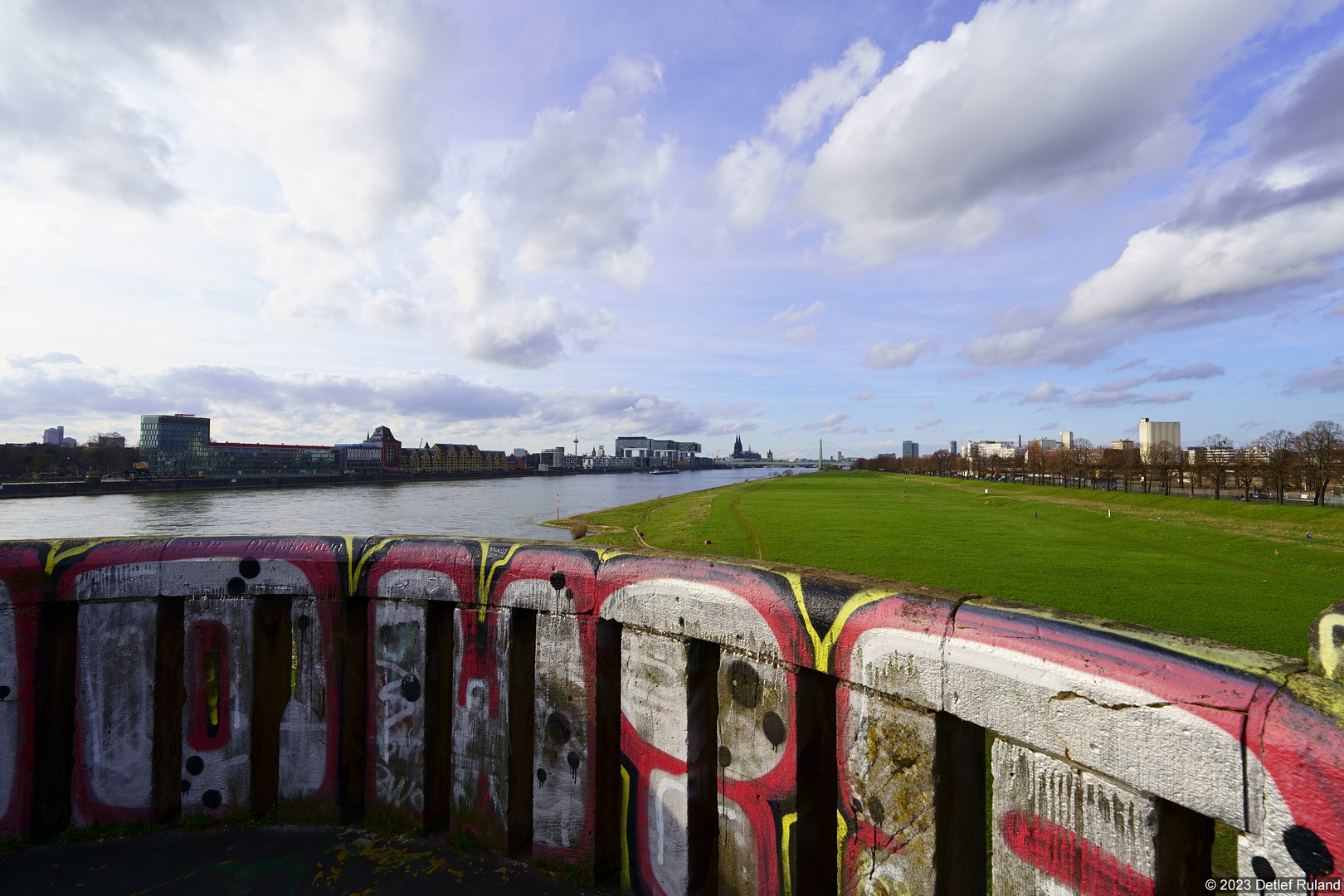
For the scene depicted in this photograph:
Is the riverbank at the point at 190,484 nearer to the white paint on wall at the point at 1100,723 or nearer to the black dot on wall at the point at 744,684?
the black dot on wall at the point at 744,684

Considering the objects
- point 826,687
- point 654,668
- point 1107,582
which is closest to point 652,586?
point 654,668

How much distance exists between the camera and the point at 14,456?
97.2 metres

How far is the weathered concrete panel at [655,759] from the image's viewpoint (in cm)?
264

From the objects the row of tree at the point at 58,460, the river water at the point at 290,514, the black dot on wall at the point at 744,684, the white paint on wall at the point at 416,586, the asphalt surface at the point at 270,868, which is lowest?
the river water at the point at 290,514

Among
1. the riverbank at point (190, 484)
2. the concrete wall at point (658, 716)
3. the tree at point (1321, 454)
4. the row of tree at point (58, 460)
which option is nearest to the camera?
the concrete wall at point (658, 716)

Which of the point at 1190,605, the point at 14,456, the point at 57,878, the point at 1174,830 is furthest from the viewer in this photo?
the point at 14,456

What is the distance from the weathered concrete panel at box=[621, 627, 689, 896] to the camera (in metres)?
2.64

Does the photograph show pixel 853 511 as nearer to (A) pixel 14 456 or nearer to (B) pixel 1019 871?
(B) pixel 1019 871

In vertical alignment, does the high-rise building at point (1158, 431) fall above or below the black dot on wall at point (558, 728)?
above

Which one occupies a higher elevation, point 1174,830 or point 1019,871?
point 1174,830

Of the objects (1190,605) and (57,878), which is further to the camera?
(1190,605)

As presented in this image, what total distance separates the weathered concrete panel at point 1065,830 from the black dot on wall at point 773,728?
81 centimetres

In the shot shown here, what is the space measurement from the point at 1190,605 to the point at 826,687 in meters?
13.6

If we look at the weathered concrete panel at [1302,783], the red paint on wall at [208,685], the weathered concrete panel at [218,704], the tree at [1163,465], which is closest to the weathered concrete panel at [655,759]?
the weathered concrete panel at [1302,783]
